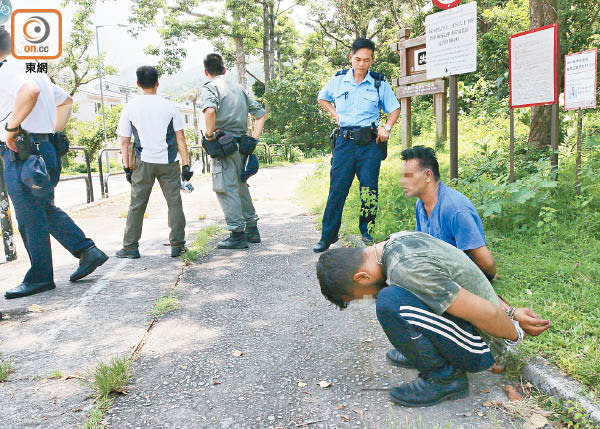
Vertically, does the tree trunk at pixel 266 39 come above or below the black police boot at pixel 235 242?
above

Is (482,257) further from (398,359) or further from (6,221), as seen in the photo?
(6,221)

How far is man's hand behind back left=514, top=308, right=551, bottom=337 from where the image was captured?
250 cm

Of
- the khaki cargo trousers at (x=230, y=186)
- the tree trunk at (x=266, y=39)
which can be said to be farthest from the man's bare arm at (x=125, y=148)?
the tree trunk at (x=266, y=39)

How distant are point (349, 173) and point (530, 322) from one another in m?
2.91

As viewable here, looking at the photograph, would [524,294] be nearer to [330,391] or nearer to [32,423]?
[330,391]

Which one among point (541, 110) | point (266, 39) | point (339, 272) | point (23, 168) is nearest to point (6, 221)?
point (23, 168)

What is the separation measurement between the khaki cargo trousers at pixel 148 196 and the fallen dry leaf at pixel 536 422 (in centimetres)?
402

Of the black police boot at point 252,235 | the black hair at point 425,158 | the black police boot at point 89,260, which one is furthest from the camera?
the black police boot at point 252,235

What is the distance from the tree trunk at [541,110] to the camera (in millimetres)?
6352

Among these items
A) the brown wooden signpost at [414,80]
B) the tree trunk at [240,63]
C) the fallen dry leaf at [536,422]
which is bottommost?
the fallen dry leaf at [536,422]

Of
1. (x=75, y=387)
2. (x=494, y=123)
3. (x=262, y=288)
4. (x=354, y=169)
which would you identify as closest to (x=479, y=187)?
(x=354, y=169)

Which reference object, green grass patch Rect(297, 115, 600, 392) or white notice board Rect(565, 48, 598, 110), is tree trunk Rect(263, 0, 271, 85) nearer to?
green grass patch Rect(297, 115, 600, 392)

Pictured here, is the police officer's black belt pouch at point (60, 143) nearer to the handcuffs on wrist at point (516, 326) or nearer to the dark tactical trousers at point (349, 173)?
the dark tactical trousers at point (349, 173)

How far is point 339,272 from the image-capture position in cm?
236
